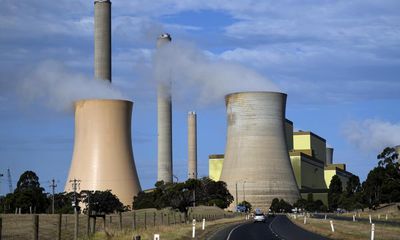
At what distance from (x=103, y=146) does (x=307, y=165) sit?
98.5m

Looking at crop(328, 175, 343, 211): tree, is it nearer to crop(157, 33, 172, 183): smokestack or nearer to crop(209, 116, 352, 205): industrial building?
crop(209, 116, 352, 205): industrial building

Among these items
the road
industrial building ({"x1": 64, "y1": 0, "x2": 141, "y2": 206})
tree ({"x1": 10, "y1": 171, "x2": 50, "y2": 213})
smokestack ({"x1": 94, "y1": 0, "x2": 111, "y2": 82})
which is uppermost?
smokestack ({"x1": 94, "y1": 0, "x2": 111, "y2": 82})

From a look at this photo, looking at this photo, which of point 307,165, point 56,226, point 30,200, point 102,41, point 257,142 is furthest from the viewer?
point 307,165

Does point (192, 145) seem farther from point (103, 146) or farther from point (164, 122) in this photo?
point (103, 146)

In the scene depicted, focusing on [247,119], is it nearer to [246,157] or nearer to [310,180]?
[246,157]

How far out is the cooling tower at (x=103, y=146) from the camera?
65.1m

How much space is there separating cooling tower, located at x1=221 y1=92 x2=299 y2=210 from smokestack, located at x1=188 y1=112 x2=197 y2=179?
3780cm

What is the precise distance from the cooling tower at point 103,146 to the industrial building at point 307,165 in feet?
225

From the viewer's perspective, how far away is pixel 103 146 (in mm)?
65500

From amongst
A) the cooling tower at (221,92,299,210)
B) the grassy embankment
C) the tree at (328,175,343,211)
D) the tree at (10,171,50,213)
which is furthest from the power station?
the grassy embankment

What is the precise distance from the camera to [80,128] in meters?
67.2

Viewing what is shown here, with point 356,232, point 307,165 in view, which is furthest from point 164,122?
point 356,232

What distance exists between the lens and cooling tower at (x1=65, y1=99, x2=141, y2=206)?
6512 centimetres

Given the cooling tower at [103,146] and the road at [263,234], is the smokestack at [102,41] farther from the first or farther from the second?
the road at [263,234]
